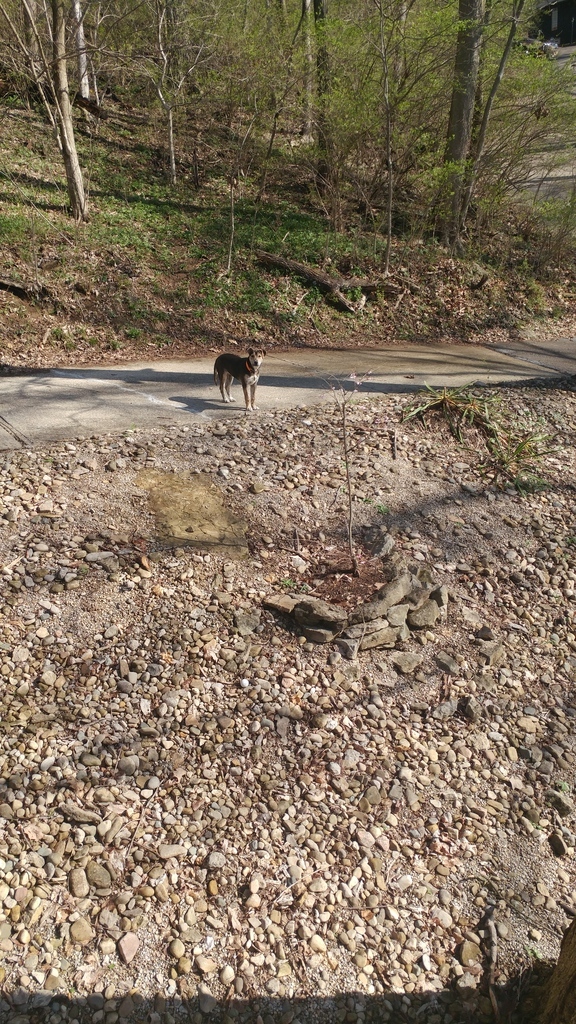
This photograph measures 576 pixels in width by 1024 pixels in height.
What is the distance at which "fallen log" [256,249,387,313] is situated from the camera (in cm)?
1298

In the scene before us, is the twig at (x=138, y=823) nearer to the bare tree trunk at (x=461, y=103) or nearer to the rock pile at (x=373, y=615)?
the rock pile at (x=373, y=615)

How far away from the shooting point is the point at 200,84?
53.8ft

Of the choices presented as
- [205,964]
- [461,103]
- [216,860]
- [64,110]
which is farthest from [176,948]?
[461,103]

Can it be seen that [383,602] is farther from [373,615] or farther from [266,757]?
[266,757]

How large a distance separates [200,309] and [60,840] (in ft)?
33.0

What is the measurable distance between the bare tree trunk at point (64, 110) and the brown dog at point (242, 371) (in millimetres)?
6667

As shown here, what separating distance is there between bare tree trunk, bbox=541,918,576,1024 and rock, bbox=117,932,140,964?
2.06 meters

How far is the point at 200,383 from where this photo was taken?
30.4 ft

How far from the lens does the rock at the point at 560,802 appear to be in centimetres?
442

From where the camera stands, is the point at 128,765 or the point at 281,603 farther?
the point at 281,603

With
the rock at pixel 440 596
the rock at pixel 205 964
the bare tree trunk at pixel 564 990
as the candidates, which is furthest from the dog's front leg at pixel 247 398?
the bare tree trunk at pixel 564 990

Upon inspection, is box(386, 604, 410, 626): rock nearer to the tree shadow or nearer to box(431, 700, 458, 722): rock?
box(431, 700, 458, 722): rock

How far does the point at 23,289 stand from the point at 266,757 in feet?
30.6

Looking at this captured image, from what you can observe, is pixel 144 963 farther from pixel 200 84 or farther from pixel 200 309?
pixel 200 84
